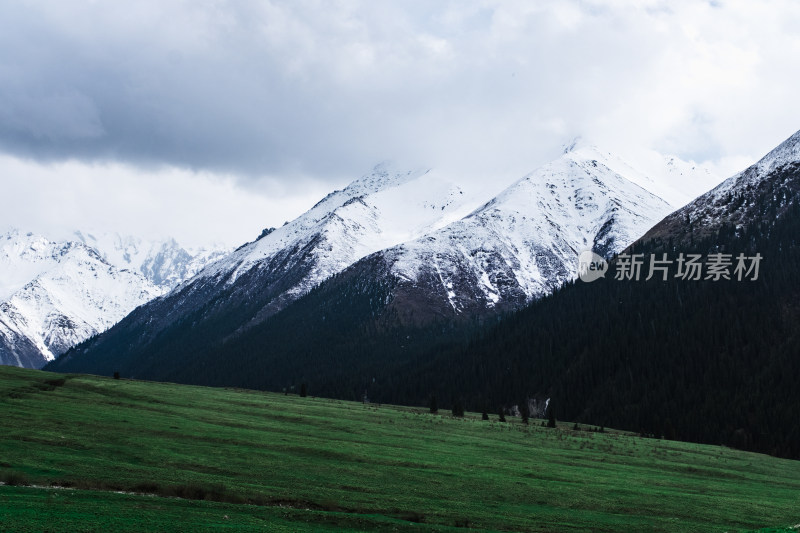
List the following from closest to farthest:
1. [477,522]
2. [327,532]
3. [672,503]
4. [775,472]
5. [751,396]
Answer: [327,532], [477,522], [672,503], [775,472], [751,396]

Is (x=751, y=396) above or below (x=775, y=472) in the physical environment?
above

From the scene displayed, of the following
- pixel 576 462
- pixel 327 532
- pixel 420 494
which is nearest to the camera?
pixel 327 532

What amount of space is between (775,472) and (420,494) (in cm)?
5544

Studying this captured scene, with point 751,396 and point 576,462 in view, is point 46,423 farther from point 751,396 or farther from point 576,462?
point 751,396

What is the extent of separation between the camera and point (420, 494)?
48094 millimetres

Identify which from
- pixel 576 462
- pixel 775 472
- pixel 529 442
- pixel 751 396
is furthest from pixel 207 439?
pixel 751 396

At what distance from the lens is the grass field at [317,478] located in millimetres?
37344

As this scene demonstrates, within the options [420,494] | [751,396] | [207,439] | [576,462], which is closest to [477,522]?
[420,494]

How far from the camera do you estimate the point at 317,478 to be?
49.5 metres

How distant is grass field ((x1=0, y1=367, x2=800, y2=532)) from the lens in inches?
1470

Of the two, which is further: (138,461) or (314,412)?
(314,412)

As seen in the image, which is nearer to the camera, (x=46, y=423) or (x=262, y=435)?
(x=46, y=423)

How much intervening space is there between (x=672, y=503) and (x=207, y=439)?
35.8m

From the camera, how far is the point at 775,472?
277 feet
